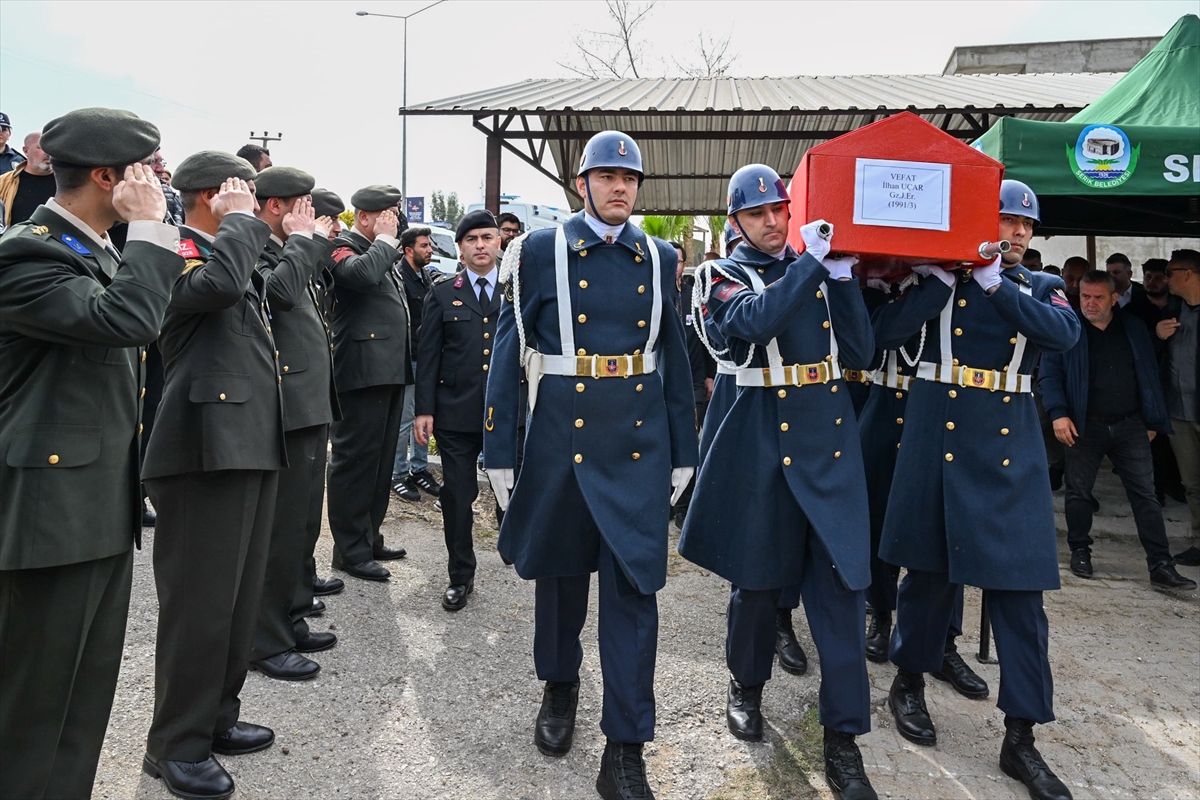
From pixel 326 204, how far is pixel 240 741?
248 centimetres

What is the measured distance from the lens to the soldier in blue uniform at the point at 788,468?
3.14 m

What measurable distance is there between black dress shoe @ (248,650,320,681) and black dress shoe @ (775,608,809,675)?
207 centimetres

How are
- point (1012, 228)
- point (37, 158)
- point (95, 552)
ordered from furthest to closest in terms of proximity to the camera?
point (37, 158) → point (1012, 228) → point (95, 552)

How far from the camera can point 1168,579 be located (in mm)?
5766

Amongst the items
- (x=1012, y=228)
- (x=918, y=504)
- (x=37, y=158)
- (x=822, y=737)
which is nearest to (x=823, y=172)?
(x=1012, y=228)

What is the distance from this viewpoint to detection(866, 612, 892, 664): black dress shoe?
4.38 m

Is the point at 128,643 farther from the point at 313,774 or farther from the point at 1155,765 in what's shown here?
the point at 1155,765

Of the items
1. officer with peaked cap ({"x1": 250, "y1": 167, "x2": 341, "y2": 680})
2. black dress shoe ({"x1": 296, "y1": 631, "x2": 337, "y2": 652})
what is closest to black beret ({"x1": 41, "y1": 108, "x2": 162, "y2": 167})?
officer with peaked cap ({"x1": 250, "y1": 167, "x2": 341, "y2": 680})

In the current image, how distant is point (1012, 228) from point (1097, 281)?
9.79 ft

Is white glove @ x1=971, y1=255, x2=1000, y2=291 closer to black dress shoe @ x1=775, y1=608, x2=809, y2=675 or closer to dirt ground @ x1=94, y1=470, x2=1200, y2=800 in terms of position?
black dress shoe @ x1=775, y1=608, x2=809, y2=675

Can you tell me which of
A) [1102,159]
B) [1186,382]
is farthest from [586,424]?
[1186,382]

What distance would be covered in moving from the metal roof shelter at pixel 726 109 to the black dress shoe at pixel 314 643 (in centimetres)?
540

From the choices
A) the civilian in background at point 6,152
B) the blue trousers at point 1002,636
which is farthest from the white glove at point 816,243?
the civilian in background at point 6,152

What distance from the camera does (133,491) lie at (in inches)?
96.9
